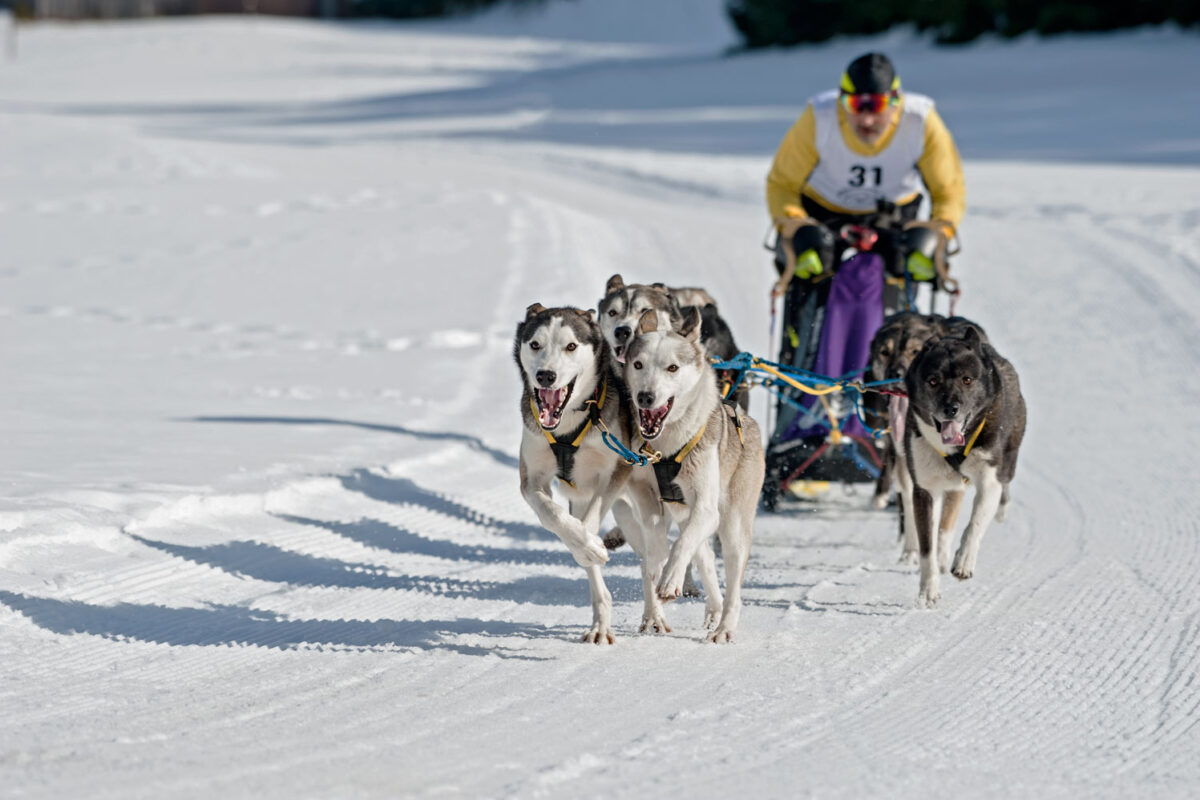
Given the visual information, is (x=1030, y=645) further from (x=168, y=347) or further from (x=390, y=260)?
Result: (x=390, y=260)

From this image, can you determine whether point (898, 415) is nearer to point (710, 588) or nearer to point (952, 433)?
point (952, 433)

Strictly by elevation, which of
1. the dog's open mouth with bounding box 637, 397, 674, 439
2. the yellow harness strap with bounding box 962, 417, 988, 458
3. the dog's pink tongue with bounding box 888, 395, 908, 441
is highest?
the dog's open mouth with bounding box 637, 397, 674, 439

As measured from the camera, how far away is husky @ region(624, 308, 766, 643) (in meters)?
4.48

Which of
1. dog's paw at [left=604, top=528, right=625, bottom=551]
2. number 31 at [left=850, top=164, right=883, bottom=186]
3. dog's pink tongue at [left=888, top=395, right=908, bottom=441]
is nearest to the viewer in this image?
dog's paw at [left=604, top=528, right=625, bottom=551]

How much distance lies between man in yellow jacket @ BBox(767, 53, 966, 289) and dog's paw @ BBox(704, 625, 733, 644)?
7.71ft

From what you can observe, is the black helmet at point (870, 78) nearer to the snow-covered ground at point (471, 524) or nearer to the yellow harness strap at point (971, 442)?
the snow-covered ground at point (471, 524)

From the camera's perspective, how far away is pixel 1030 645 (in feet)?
14.8

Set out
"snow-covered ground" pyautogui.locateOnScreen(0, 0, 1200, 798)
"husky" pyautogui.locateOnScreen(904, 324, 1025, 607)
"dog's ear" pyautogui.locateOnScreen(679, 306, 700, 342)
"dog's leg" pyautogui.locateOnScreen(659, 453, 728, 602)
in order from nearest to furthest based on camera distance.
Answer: "snow-covered ground" pyautogui.locateOnScreen(0, 0, 1200, 798) < "dog's leg" pyautogui.locateOnScreen(659, 453, 728, 602) < "dog's ear" pyautogui.locateOnScreen(679, 306, 700, 342) < "husky" pyautogui.locateOnScreen(904, 324, 1025, 607)

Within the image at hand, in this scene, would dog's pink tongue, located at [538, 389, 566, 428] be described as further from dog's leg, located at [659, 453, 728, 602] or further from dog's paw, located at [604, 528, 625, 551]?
dog's paw, located at [604, 528, 625, 551]

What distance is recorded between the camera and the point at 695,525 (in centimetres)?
450

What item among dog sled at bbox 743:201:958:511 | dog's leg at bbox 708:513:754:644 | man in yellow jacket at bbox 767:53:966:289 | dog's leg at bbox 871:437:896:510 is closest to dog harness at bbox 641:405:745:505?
dog's leg at bbox 708:513:754:644

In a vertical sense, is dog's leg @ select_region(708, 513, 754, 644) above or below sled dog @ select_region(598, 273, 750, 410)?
below

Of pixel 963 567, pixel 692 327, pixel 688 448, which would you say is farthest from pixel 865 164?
pixel 688 448

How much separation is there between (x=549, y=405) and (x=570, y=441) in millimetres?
139
